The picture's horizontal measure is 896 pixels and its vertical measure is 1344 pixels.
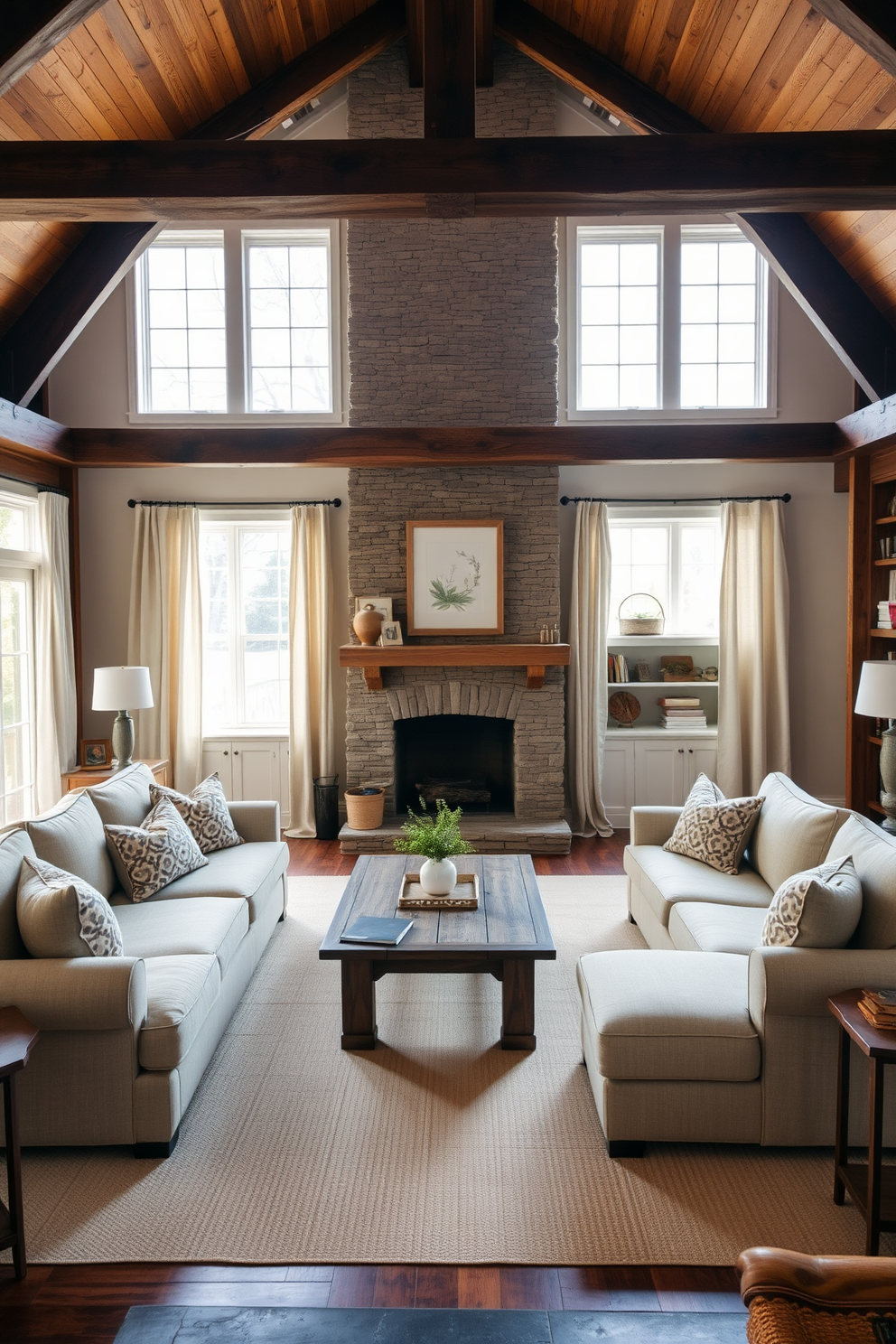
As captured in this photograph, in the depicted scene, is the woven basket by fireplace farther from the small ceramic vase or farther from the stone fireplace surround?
the small ceramic vase

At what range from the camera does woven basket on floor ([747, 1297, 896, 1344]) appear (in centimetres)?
139

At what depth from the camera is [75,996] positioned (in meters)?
2.74

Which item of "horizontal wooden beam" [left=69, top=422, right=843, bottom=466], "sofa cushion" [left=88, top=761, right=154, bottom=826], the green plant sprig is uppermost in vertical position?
"horizontal wooden beam" [left=69, top=422, right=843, bottom=466]

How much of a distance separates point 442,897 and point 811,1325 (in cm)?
249

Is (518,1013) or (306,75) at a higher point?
(306,75)

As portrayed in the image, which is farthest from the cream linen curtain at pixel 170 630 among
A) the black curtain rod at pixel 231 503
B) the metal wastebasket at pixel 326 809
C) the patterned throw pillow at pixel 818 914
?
the patterned throw pillow at pixel 818 914

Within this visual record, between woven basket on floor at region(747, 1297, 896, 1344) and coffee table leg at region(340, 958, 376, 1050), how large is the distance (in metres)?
2.15

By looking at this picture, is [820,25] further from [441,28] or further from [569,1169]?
[569,1169]

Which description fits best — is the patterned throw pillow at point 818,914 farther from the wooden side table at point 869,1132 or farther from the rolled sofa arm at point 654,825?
the rolled sofa arm at point 654,825

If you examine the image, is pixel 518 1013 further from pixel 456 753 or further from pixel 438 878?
pixel 456 753

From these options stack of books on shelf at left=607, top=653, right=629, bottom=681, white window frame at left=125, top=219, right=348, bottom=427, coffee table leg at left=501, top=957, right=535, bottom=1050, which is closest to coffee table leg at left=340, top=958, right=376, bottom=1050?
coffee table leg at left=501, top=957, right=535, bottom=1050

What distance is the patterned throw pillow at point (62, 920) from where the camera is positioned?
286cm

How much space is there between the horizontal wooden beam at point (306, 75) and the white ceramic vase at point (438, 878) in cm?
492

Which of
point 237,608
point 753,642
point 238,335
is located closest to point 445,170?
point 238,335
